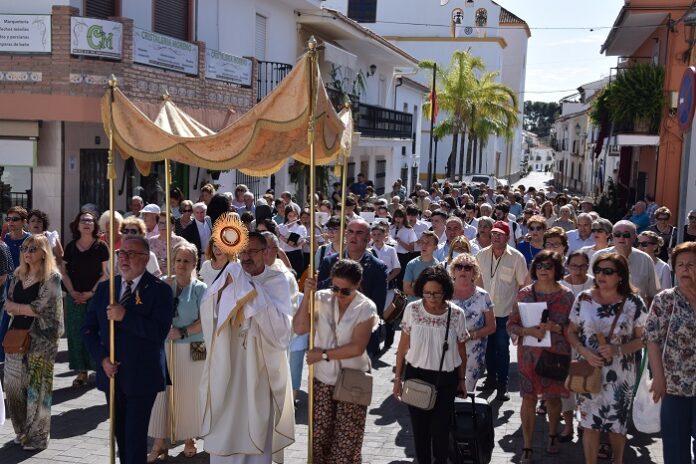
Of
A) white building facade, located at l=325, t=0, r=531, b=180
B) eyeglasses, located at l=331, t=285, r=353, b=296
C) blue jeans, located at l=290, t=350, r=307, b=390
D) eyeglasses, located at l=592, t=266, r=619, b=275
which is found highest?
white building facade, located at l=325, t=0, r=531, b=180

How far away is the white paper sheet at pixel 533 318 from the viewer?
6.64 meters

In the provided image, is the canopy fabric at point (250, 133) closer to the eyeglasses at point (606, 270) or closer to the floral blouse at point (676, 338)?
the eyeglasses at point (606, 270)

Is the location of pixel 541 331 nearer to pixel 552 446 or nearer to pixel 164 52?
pixel 552 446

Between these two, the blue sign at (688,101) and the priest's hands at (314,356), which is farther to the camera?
the blue sign at (688,101)

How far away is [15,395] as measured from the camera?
6887mm

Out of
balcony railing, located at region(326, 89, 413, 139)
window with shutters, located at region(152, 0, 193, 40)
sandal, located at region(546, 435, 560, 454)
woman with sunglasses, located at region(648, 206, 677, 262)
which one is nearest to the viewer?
sandal, located at region(546, 435, 560, 454)

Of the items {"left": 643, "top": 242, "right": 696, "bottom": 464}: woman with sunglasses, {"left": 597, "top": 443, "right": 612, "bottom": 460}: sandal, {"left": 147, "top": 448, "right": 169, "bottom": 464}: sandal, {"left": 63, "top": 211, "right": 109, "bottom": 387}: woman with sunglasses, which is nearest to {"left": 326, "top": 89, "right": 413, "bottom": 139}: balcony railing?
{"left": 63, "top": 211, "right": 109, "bottom": 387}: woman with sunglasses

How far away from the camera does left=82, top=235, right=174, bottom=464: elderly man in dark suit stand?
18.4 feet

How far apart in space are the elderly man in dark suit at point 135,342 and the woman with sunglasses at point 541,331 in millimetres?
2848

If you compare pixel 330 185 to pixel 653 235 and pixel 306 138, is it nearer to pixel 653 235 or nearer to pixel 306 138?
pixel 653 235

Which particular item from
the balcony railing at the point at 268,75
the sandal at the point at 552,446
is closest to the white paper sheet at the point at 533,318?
the sandal at the point at 552,446

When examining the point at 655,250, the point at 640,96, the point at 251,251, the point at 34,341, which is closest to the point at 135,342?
the point at 251,251

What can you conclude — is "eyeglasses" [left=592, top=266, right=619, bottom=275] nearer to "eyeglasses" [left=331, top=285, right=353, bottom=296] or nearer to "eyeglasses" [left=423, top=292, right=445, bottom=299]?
"eyeglasses" [left=423, top=292, right=445, bottom=299]

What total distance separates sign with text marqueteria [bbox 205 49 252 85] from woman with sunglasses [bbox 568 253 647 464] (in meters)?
12.7
